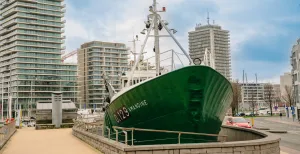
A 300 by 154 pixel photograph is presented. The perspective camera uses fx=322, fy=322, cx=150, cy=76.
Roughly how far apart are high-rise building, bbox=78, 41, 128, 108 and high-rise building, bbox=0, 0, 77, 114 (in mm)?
15222

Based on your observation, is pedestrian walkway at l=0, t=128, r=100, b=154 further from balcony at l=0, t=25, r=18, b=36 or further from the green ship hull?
balcony at l=0, t=25, r=18, b=36

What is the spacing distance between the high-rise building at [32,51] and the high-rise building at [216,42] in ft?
245

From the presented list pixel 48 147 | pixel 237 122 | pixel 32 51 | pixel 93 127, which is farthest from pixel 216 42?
pixel 48 147

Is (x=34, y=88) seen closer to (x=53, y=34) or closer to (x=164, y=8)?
(x=53, y=34)

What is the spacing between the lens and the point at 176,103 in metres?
12.1

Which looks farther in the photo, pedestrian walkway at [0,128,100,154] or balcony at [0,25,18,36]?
A: balcony at [0,25,18,36]

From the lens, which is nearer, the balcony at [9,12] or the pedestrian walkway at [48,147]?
the pedestrian walkway at [48,147]

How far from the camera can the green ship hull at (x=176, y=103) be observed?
1195 centimetres

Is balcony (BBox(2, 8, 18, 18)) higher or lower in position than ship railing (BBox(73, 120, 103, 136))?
higher

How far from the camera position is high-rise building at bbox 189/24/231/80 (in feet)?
547

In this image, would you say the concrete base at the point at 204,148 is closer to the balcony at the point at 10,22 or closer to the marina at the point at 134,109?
the marina at the point at 134,109

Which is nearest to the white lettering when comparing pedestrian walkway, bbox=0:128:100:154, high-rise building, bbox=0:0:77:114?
pedestrian walkway, bbox=0:128:100:154

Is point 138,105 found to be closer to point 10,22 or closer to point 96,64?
point 10,22

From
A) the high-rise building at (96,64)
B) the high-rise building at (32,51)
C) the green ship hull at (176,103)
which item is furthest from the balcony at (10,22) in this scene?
the green ship hull at (176,103)
